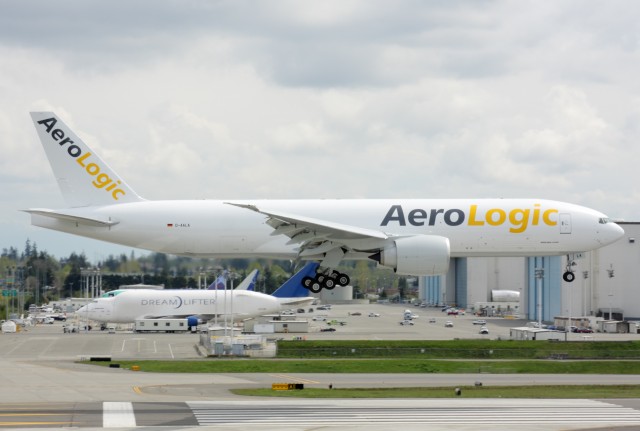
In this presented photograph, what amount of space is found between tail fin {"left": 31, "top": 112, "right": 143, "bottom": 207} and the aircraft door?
2493 cm

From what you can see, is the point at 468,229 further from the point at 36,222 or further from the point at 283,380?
the point at 36,222

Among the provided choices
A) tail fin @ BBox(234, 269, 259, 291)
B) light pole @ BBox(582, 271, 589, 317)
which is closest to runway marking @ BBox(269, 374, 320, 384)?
tail fin @ BBox(234, 269, 259, 291)

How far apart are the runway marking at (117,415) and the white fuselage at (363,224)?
1645cm

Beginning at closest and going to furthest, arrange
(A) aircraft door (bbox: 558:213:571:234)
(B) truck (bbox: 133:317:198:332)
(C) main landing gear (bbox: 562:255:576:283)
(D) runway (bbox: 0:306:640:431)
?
(D) runway (bbox: 0:306:640:431), (A) aircraft door (bbox: 558:213:571:234), (C) main landing gear (bbox: 562:255:576:283), (B) truck (bbox: 133:317:198:332)

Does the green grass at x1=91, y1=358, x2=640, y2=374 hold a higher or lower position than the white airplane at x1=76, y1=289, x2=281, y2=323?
lower

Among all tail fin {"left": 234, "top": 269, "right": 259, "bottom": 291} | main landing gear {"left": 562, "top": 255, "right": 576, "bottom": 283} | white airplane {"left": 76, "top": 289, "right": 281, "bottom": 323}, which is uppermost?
main landing gear {"left": 562, "top": 255, "right": 576, "bottom": 283}

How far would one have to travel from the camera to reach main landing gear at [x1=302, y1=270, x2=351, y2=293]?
58062mm

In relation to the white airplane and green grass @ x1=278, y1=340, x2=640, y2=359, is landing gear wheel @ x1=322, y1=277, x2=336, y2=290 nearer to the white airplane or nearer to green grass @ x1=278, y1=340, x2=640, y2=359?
green grass @ x1=278, y1=340, x2=640, y2=359

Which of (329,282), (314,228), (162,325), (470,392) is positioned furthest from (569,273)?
(162,325)

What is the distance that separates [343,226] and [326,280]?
189 inches

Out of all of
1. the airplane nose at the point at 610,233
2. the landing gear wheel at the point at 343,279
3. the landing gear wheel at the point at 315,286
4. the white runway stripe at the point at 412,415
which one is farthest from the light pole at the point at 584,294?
the white runway stripe at the point at 412,415

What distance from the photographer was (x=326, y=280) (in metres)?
58.4

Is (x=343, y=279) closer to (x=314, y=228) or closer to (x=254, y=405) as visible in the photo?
(x=314, y=228)

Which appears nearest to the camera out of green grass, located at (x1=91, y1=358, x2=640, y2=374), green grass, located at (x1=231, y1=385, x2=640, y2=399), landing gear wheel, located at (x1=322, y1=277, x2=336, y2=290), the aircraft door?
green grass, located at (x1=231, y1=385, x2=640, y2=399)
